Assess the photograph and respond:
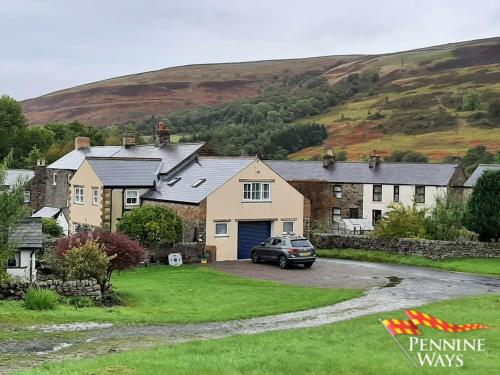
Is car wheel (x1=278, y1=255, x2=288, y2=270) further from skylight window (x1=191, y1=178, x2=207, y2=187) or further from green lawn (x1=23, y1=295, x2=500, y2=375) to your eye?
green lawn (x1=23, y1=295, x2=500, y2=375)

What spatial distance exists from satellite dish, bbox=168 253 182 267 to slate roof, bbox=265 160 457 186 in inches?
1268

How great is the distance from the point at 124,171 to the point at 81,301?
25.5 meters

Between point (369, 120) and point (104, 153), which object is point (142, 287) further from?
point (369, 120)

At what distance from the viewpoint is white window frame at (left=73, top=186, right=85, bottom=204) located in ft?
162

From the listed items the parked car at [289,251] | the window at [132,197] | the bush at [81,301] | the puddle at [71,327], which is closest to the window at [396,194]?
the window at [132,197]

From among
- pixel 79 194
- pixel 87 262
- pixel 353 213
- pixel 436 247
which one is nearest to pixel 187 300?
pixel 87 262

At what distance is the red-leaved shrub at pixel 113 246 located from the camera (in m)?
26.5

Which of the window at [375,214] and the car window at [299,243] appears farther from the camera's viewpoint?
the window at [375,214]

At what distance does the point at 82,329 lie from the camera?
1877 cm

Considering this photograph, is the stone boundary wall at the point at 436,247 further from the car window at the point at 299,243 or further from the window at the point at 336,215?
the window at the point at 336,215

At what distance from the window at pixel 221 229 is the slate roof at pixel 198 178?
6.69 ft

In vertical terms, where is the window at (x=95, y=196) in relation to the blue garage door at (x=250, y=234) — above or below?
above

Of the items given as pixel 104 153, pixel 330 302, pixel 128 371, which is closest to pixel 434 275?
pixel 330 302

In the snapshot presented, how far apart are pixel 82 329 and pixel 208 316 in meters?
4.55
